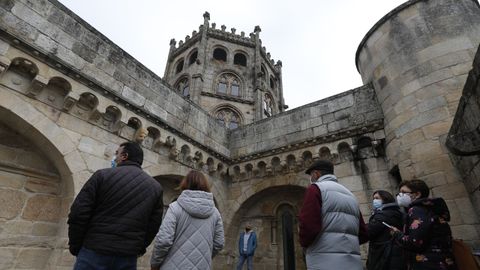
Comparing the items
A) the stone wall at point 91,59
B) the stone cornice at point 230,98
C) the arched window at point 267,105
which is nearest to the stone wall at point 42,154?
the stone wall at point 91,59

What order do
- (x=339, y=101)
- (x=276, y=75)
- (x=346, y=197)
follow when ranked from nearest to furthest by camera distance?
(x=346, y=197), (x=339, y=101), (x=276, y=75)

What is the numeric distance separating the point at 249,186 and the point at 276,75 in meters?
18.5

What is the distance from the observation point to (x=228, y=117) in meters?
18.0

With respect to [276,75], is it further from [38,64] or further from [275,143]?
[38,64]

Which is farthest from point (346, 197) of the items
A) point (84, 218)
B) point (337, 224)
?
point (84, 218)

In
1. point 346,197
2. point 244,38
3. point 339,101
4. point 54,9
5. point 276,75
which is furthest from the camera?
point 276,75

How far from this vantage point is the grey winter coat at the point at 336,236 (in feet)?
7.07

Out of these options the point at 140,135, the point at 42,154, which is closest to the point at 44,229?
the point at 42,154

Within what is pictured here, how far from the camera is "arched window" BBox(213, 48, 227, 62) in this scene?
20859 mm

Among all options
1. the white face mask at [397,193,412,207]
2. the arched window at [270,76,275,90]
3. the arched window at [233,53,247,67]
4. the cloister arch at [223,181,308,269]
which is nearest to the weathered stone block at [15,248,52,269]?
the cloister arch at [223,181,308,269]

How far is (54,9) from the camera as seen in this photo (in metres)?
4.57

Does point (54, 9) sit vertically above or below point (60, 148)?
above

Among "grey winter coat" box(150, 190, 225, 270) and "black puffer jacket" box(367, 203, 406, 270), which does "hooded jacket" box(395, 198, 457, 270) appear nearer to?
"black puffer jacket" box(367, 203, 406, 270)

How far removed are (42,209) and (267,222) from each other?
5.45m
